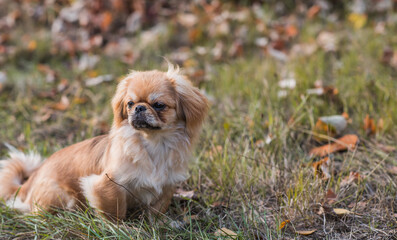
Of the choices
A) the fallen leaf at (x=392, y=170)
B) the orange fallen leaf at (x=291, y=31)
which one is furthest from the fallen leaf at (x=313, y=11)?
the fallen leaf at (x=392, y=170)

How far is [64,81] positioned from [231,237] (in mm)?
3211

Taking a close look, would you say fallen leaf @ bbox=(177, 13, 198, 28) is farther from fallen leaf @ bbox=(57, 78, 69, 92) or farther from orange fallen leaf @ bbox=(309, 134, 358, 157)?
orange fallen leaf @ bbox=(309, 134, 358, 157)

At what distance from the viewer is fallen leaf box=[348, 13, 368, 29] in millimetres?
5055

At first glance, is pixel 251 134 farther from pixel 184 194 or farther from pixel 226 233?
pixel 226 233

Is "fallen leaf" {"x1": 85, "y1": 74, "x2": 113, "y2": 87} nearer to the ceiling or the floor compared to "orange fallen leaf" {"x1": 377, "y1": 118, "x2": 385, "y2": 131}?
nearer to the ceiling

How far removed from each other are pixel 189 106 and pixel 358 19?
11.8 feet

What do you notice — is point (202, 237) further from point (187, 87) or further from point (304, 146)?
point (304, 146)

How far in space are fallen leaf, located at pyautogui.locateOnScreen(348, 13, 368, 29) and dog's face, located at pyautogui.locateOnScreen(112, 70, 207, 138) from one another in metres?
3.38

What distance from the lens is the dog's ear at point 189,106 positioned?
2.49 meters

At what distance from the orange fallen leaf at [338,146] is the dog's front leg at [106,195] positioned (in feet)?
5.03

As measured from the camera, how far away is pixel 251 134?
3.23 meters

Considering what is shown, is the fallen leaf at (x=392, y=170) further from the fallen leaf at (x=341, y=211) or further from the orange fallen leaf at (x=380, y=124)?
the fallen leaf at (x=341, y=211)

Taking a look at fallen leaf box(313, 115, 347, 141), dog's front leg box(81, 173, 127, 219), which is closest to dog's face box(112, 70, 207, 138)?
dog's front leg box(81, 173, 127, 219)

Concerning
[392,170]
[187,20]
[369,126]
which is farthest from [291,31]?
[392,170]
